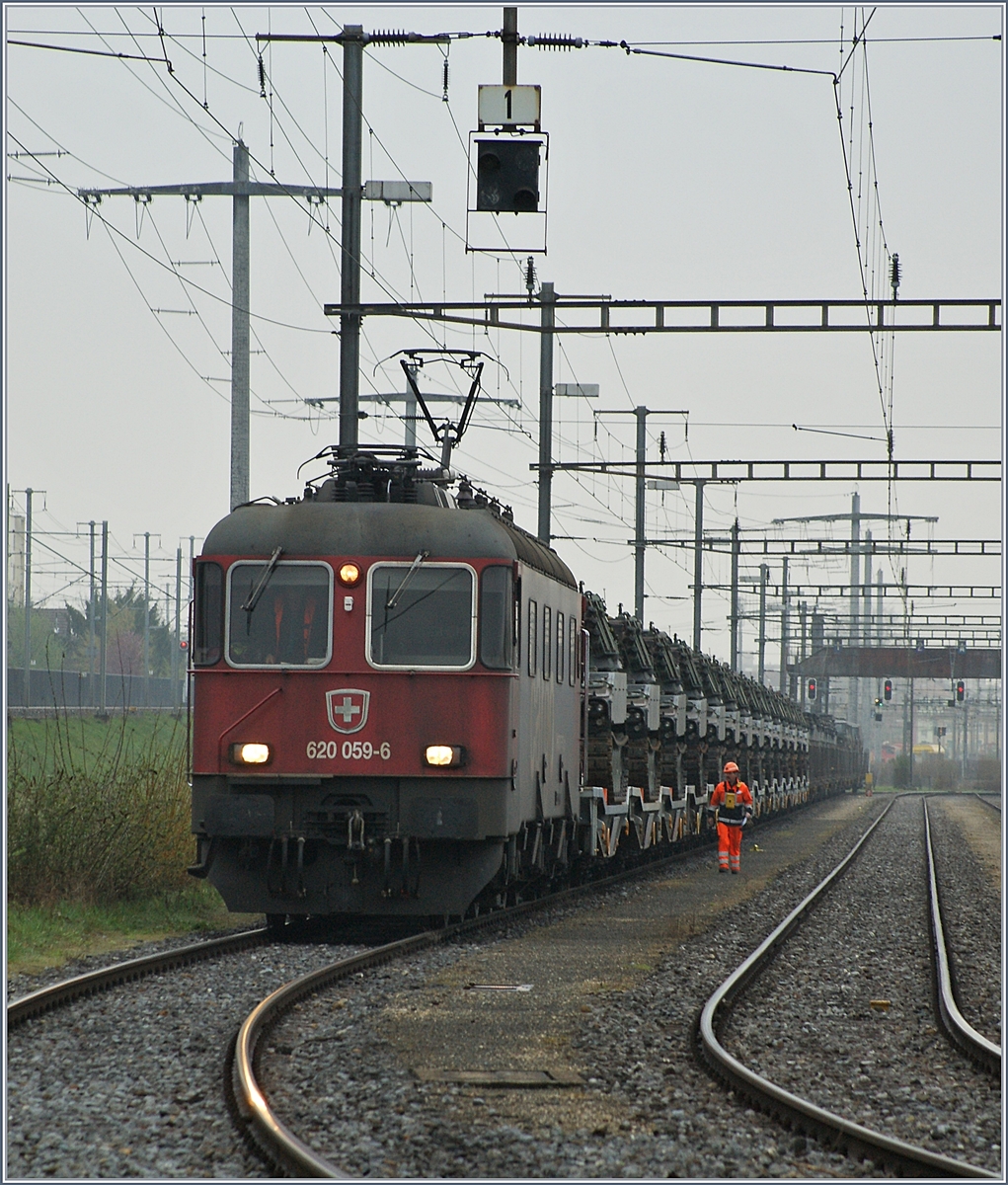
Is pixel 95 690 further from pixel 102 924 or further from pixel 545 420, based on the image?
pixel 102 924

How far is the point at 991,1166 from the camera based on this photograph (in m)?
6.77

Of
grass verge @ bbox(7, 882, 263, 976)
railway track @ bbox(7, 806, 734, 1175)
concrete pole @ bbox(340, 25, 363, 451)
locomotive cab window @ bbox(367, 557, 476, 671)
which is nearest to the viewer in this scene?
railway track @ bbox(7, 806, 734, 1175)

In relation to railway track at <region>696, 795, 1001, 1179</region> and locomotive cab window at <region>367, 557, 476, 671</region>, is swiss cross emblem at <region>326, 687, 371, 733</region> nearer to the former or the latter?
locomotive cab window at <region>367, 557, 476, 671</region>

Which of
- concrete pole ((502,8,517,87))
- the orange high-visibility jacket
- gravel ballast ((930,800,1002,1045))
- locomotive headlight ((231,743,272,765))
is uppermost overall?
concrete pole ((502,8,517,87))

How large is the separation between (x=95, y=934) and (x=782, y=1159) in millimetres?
8847

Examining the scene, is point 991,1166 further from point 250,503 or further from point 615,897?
point 615,897

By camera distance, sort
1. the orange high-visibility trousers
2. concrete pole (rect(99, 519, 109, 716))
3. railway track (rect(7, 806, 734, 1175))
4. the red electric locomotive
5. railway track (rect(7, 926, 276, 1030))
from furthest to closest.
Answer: concrete pole (rect(99, 519, 109, 716)), the orange high-visibility trousers, the red electric locomotive, railway track (rect(7, 926, 276, 1030)), railway track (rect(7, 806, 734, 1175))

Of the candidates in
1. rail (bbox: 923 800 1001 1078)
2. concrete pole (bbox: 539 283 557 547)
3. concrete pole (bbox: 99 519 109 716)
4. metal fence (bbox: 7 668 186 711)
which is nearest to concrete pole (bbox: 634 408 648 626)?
concrete pole (bbox: 539 283 557 547)

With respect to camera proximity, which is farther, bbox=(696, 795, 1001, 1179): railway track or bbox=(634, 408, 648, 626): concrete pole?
bbox=(634, 408, 648, 626): concrete pole

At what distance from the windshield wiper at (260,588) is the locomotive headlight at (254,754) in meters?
1.03

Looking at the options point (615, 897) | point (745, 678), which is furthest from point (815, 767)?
point (615, 897)

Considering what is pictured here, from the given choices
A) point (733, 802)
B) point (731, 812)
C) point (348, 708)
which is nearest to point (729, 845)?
point (731, 812)

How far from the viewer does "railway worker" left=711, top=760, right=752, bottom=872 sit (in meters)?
22.5

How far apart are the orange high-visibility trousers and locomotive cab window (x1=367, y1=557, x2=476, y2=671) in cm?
1052
